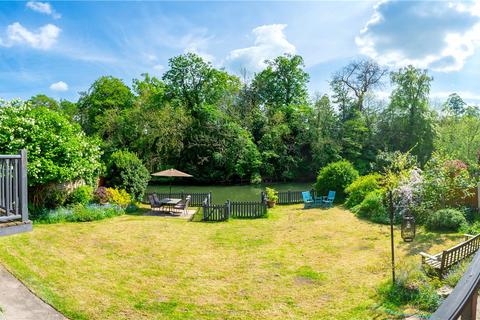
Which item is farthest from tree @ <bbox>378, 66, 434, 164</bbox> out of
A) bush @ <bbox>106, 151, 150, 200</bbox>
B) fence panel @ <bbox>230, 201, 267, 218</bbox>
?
bush @ <bbox>106, 151, 150, 200</bbox>

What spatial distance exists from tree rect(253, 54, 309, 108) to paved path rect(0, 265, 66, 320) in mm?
34164

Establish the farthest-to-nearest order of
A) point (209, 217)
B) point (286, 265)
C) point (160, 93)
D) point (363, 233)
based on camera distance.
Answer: point (160, 93) → point (209, 217) → point (363, 233) → point (286, 265)

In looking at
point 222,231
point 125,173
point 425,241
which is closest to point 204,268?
point 222,231

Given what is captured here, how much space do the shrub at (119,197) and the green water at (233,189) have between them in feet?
22.9

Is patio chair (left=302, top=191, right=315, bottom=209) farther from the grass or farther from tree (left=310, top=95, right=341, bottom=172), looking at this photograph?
tree (left=310, top=95, right=341, bottom=172)

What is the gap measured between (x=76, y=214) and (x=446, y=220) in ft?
48.8

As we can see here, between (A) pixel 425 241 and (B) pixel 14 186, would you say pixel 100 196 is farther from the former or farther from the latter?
(A) pixel 425 241

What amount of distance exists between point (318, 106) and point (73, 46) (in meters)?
26.4

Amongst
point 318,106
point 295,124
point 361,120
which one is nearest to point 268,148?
point 295,124

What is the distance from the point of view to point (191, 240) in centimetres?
1224

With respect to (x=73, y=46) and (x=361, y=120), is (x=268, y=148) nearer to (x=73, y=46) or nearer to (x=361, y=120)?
(x=361, y=120)

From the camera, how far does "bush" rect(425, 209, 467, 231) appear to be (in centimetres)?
1230

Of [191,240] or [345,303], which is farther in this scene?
[191,240]

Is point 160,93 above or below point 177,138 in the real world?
above
